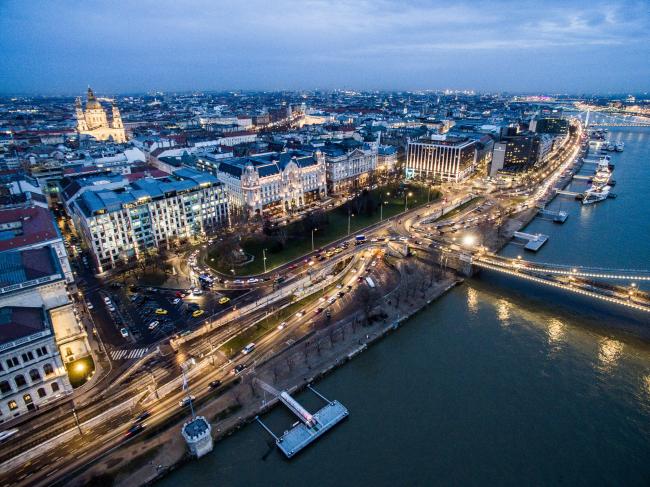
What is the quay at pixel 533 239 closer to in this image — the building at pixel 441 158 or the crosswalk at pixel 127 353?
the building at pixel 441 158

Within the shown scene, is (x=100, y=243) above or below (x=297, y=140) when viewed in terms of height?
below

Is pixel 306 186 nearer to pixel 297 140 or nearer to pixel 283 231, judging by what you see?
pixel 283 231

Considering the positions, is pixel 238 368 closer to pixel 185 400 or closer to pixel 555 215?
pixel 185 400

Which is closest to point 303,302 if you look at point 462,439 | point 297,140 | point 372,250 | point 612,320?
point 372,250

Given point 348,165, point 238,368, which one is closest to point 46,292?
point 238,368

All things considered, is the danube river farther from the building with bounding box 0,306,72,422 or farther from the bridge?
the building with bounding box 0,306,72,422
